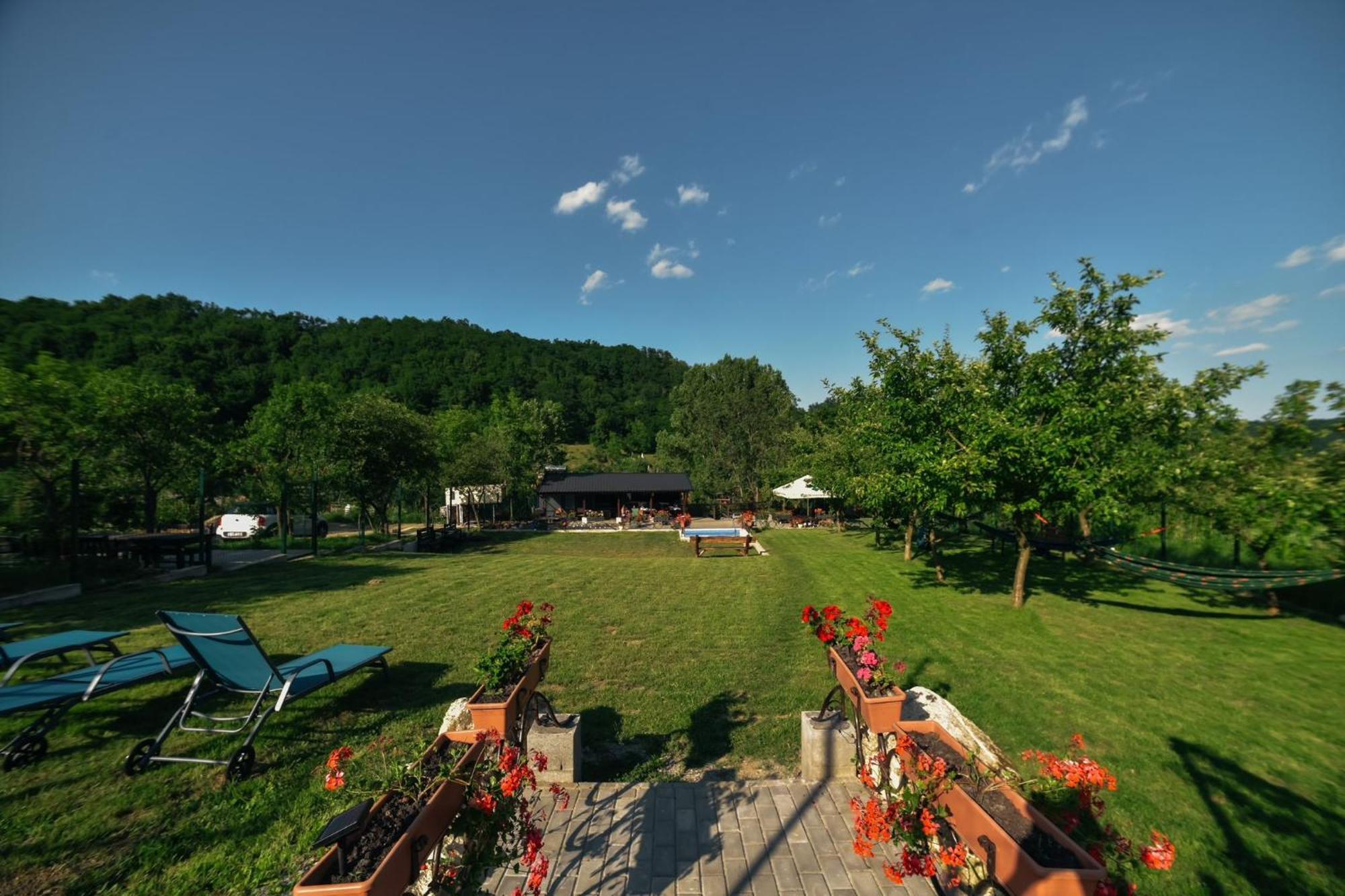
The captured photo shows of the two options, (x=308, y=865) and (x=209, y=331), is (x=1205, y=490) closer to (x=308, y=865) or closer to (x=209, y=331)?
(x=308, y=865)

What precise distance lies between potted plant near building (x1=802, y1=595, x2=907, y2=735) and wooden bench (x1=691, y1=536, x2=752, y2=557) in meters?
11.5

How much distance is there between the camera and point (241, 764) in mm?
3605

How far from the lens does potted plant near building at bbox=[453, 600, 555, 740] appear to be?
3.00m

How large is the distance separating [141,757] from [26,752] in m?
0.91

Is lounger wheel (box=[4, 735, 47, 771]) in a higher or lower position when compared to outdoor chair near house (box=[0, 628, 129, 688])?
lower

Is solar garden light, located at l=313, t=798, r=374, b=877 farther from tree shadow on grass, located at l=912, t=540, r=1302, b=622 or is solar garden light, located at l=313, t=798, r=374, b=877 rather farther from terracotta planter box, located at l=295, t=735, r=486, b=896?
tree shadow on grass, located at l=912, t=540, r=1302, b=622

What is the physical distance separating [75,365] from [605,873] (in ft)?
57.7

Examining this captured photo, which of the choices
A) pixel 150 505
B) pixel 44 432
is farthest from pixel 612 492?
pixel 44 432

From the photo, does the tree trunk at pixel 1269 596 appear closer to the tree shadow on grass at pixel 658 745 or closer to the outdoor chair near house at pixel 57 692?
the tree shadow on grass at pixel 658 745

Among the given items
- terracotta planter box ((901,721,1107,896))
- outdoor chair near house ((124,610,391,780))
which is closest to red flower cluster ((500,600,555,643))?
outdoor chair near house ((124,610,391,780))

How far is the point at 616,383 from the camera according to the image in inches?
3118

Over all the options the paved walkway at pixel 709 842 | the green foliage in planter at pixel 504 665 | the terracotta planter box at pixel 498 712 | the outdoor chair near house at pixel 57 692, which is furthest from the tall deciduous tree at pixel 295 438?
the paved walkway at pixel 709 842

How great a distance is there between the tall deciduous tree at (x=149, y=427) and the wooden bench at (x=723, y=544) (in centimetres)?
1427

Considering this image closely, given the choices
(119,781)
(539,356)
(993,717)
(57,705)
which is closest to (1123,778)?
(993,717)
